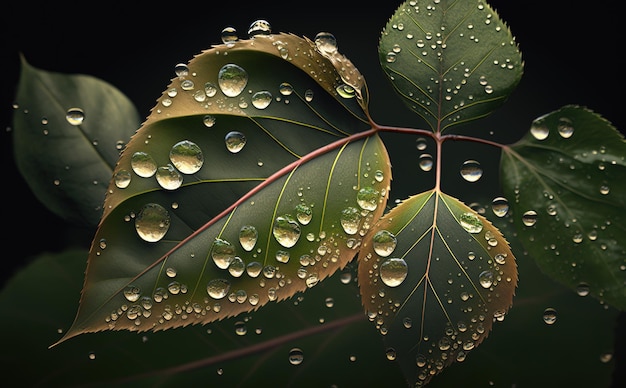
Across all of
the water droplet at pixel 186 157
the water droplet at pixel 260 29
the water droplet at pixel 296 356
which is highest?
the water droplet at pixel 260 29

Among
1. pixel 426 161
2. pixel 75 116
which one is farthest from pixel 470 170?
pixel 75 116

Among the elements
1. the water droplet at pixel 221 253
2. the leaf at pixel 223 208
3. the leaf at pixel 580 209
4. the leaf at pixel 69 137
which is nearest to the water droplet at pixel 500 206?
the leaf at pixel 580 209

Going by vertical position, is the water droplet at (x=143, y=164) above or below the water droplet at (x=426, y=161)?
above

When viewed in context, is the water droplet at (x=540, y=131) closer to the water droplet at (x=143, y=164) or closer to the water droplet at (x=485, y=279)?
the water droplet at (x=485, y=279)

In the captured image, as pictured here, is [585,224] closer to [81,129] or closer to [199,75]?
[199,75]

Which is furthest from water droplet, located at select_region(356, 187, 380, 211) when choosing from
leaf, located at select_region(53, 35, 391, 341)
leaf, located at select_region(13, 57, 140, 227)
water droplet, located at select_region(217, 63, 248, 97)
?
leaf, located at select_region(13, 57, 140, 227)

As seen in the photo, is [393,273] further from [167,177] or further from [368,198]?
[167,177]

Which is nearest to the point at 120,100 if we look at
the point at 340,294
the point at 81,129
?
the point at 81,129
